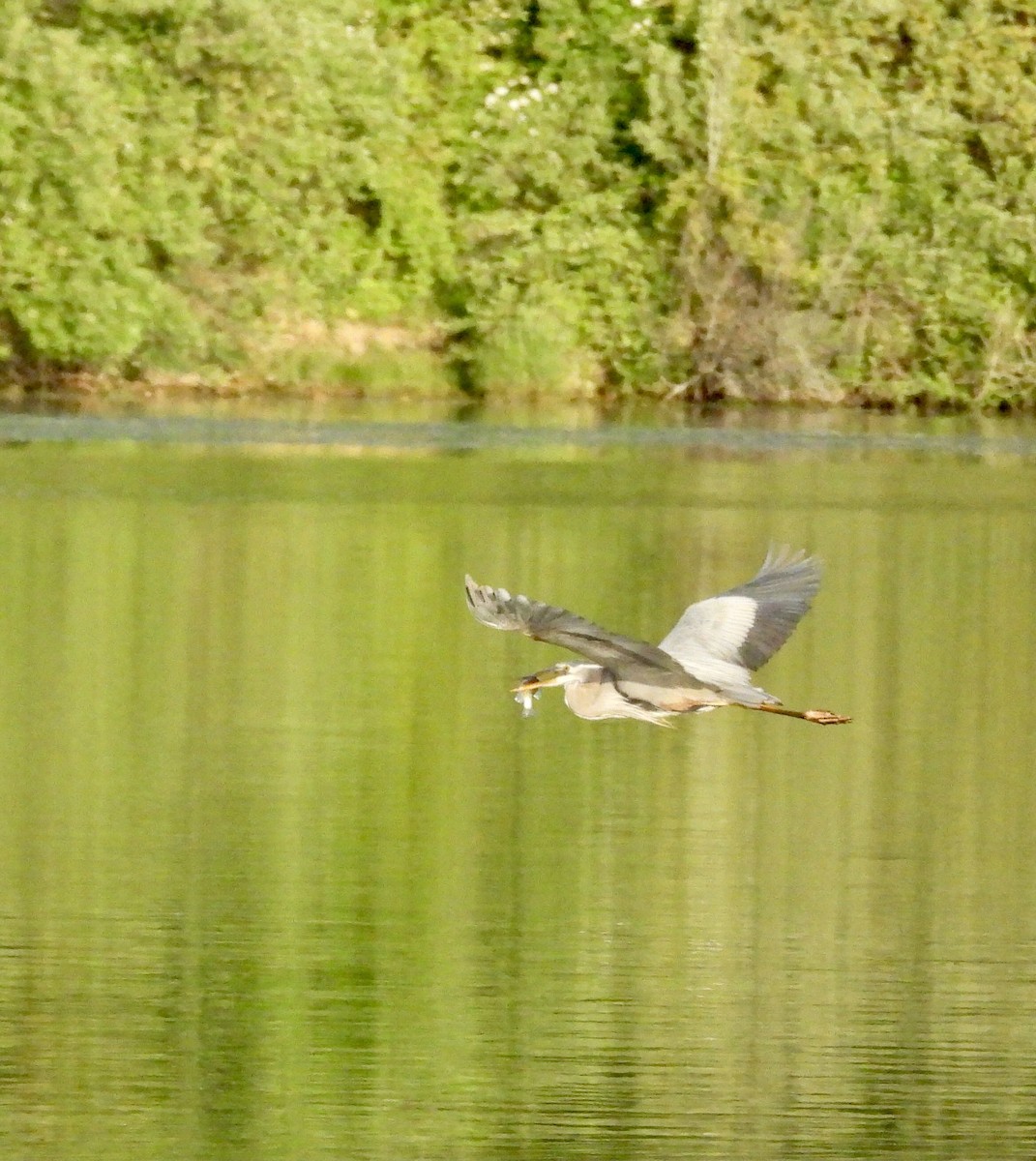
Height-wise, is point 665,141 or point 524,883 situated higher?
point 665,141

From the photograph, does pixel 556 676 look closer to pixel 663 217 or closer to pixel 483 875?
pixel 483 875

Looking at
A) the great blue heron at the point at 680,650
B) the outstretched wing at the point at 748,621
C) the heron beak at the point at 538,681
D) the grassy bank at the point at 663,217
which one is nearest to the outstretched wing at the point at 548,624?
the great blue heron at the point at 680,650

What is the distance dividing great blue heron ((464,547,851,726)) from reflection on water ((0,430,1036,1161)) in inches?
31.3

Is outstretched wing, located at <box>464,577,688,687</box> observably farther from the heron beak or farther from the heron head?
the heron head

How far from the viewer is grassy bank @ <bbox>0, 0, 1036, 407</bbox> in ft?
124

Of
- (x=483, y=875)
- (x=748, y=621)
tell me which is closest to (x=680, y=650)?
(x=748, y=621)

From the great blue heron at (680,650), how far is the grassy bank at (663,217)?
26.0 m

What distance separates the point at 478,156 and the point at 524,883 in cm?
2915

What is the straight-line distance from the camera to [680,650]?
33.2ft

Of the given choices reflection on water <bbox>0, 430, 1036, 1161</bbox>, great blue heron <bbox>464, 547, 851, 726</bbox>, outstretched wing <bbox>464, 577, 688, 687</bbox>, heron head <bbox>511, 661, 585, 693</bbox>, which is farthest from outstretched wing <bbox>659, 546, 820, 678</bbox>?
outstretched wing <bbox>464, 577, 688, 687</bbox>

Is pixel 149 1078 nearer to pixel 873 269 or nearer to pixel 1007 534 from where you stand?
pixel 1007 534

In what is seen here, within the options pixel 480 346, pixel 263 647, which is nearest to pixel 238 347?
pixel 480 346

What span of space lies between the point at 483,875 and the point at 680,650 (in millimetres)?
1409

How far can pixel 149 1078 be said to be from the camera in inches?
335
